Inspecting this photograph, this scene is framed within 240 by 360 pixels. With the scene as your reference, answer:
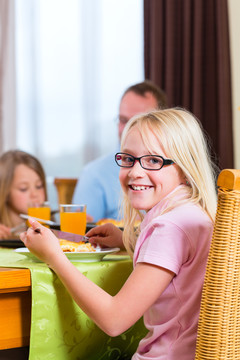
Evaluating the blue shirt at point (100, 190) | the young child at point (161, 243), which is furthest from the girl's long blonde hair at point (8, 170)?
the young child at point (161, 243)

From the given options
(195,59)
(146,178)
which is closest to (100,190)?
Answer: (195,59)

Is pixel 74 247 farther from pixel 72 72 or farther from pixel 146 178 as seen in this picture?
pixel 72 72

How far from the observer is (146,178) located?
1.35 metres

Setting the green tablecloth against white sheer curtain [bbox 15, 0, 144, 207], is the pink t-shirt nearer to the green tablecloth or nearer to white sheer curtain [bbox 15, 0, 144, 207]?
the green tablecloth

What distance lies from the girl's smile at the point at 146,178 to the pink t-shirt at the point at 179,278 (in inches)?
4.4

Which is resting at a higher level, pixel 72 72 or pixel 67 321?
pixel 72 72

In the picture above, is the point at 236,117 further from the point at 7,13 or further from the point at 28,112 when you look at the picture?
the point at 7,13

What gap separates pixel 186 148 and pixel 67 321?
19.5 inches

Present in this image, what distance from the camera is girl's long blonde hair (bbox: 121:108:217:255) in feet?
4.39

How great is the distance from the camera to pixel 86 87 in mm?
4012

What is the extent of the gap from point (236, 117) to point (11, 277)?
3.05 m

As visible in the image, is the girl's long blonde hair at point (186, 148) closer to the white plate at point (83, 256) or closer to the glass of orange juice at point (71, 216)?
the white plate at point (83, 256)

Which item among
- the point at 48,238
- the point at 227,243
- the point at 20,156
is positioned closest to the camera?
the point at 227,243

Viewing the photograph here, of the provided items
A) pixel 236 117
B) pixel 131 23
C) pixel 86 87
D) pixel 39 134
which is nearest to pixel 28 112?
pixel 39 134
